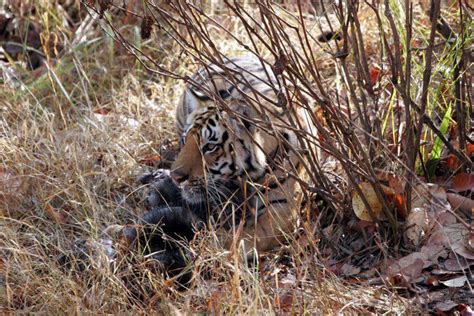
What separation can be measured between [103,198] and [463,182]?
187cm

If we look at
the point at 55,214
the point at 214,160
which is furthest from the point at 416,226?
the point at 55,214

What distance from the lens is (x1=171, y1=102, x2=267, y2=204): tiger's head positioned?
14.8ft

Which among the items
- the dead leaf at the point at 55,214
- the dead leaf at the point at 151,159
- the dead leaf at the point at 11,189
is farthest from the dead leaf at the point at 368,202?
the dead leaf at the point at 11,189

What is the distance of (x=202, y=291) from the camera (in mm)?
3568

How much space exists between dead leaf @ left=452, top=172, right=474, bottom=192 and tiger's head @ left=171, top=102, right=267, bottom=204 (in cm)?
98

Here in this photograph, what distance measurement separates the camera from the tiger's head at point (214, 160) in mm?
4512

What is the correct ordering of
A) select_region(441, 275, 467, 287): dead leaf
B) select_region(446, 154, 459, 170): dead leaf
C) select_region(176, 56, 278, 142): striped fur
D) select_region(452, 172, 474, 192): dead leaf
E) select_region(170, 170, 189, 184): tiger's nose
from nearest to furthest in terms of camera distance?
select_region(441, 275, 467, 287): dead leaf → select_region(452, 172, 474, 192): dead leaf → select_region(446, 154, 459, 170): dead leaf → select_region(170, 170, 189, 184): tiger's nose → select_region(176, 56, 278, 142): striped fur

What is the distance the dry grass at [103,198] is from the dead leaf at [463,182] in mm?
768

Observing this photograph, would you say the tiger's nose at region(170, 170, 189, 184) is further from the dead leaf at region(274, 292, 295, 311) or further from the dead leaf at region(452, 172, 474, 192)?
the dead leaf at region(452, 172, 474, 192)

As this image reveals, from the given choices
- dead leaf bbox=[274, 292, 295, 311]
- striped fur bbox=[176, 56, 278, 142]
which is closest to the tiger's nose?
striped fur bbox=[176, 56, 278, 142]

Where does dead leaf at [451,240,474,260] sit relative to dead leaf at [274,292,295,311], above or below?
above

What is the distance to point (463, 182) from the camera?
4113 millimetres

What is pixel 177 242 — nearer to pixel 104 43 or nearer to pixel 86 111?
pixel 86 111

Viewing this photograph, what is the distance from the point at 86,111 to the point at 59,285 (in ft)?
7.01
